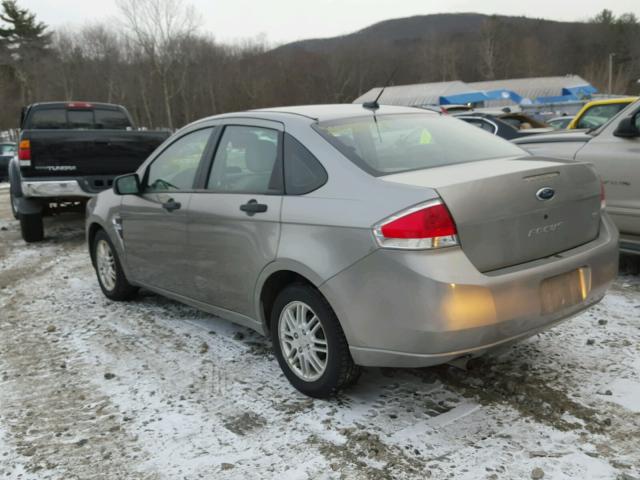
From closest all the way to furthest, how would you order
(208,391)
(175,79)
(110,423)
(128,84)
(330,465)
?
(330,465) < (110,423) < (208,391) < (175,79) < (128,84)

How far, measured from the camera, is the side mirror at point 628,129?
17.3 feet

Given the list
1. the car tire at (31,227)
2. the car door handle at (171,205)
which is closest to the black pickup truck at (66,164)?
the car tire at (31,227)

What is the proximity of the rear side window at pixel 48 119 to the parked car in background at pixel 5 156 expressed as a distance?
1454 cm

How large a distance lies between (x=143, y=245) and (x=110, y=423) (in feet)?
5.95

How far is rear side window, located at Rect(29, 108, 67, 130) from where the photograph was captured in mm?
10195

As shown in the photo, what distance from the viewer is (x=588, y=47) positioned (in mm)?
128875

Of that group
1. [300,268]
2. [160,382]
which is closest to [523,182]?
[300,268]

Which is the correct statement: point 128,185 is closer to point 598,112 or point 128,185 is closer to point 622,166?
point 622,166

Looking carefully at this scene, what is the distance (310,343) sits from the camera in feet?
11.1

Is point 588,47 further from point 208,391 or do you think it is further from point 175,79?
point 208,391

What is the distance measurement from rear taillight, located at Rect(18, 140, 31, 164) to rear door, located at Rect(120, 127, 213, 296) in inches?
143

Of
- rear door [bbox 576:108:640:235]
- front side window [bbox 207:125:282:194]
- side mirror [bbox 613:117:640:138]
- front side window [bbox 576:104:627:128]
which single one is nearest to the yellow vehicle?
front side window [bbox 576:104:627:128]

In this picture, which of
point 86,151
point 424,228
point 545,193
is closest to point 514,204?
point 545,193

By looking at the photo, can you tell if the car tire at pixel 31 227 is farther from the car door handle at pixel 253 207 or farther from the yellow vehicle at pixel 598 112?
the yellow vehicle at pixel 598 112
